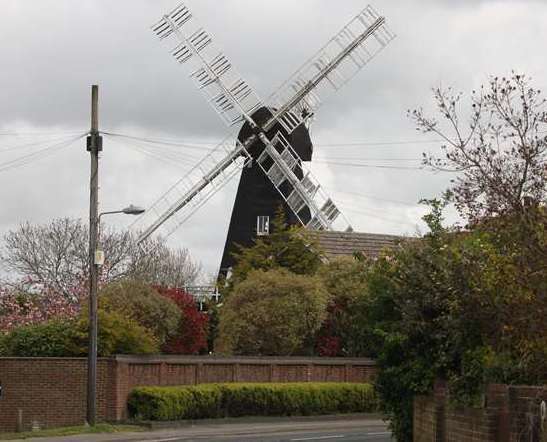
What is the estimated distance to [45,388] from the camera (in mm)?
33781

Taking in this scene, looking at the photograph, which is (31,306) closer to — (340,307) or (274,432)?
(340,307)

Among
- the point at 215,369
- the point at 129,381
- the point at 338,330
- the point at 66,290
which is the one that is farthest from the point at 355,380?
the point at 66,290

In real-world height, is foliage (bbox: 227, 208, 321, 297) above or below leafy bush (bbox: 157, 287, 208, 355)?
above

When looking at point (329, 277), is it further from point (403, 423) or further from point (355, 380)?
point (403, 423)

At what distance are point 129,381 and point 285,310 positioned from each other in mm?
9590

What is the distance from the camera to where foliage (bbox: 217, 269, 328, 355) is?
43094 millimetres

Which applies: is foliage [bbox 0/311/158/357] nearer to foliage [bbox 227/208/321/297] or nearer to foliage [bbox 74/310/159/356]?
foliage [bbox 74/310/159/356]

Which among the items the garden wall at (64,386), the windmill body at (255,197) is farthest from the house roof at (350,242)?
the garden wall at (64,386)

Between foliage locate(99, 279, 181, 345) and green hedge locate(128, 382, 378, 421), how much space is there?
517 cm

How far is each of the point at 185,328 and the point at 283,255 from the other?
849cm

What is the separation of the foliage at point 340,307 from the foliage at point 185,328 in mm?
4723

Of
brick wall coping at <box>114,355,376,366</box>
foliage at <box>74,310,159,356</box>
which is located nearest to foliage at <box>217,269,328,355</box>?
brick wall coping at <box>114,355,376,366</box>

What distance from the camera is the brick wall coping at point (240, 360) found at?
3544 centimetres

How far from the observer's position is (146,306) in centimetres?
4175
